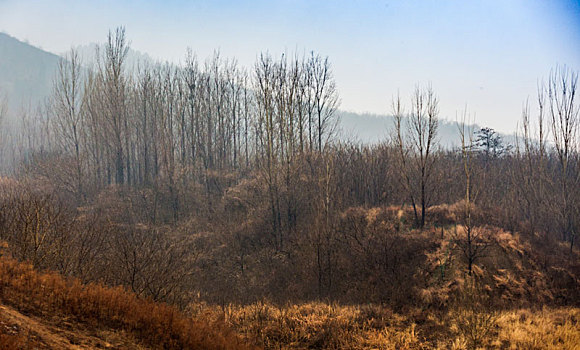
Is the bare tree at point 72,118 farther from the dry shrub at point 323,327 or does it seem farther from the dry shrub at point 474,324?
the dry shrub at point 474,324

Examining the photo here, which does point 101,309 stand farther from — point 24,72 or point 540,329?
point 24,72

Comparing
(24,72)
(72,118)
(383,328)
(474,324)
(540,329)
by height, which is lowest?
(383,328)

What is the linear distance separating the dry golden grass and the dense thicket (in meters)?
1.65

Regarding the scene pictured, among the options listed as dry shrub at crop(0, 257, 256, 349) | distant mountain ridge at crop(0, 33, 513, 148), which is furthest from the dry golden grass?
distant mountain ridge at crop(0, 33, 513, 148)

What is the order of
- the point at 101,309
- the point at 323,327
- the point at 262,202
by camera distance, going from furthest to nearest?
the point at 262,202, the point at 323,327, the point at 101,309

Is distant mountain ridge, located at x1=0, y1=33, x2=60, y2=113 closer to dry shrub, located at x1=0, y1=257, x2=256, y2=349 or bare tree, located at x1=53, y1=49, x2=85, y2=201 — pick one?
bare tree, located at x1=53, y1=49, x2=85, y2=201

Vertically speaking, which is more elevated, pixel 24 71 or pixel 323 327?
pixel 24 71

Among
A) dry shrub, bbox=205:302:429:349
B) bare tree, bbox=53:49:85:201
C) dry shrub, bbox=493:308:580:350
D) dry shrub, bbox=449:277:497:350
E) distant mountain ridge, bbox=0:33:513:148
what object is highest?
distant mountain ridge, bbox=0:33:513:148

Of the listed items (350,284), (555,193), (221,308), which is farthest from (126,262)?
(555,193)

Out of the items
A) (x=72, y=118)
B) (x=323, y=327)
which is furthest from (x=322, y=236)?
(x=72, y=118)

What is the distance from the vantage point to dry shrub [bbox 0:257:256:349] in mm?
6938

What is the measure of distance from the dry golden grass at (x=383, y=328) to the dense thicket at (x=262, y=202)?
165cm

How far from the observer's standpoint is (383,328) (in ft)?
35.1

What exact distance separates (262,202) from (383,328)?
480 inches
